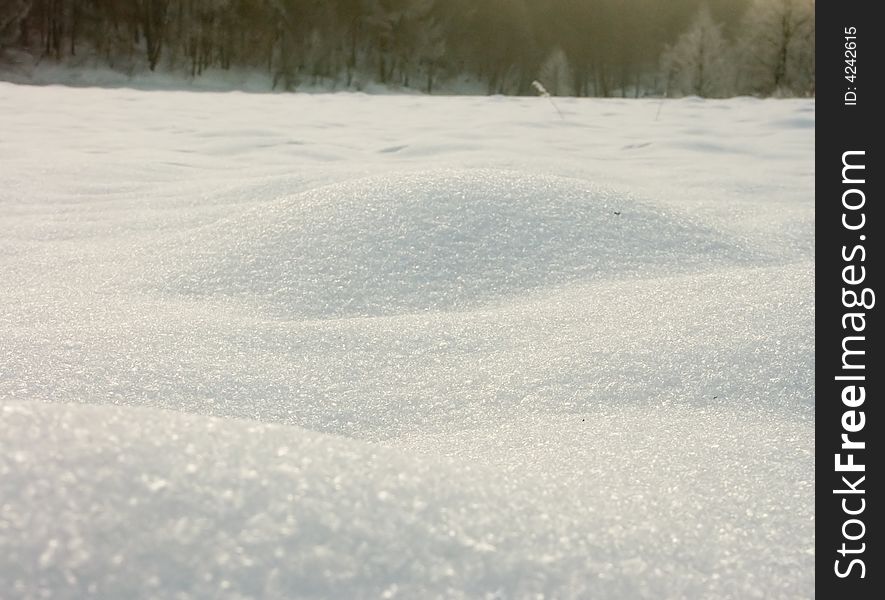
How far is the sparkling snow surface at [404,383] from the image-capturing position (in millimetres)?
502

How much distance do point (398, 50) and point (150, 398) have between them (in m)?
22.5

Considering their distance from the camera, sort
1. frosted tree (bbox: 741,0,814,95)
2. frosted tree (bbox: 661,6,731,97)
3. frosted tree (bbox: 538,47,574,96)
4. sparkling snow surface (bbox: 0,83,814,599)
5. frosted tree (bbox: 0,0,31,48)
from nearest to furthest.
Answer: sparkling snow surface (bbox: 0,83,814,599) < frosted tree (bbox: 741,0,814,95) < frosted tree (bbox: 0,0,31,48) < frosted tree (bbox: 661,6,731,97) < frosted tree (bbox: 538,47,574,96)

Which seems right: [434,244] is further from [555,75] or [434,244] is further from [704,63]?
[555,75]

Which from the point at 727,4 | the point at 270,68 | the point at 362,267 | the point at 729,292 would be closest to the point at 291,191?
the point at 362,267

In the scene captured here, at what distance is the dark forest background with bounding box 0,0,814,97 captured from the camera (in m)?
16.2

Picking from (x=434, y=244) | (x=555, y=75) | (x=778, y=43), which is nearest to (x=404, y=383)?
(x=434, y=244)

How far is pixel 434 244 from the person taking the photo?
5.11 ft

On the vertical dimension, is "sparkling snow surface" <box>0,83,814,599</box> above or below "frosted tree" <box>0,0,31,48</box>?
below

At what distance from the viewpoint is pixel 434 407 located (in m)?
0.99

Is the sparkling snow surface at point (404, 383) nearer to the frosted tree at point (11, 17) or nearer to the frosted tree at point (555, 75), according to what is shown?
the frosted tree at point (11, 17)

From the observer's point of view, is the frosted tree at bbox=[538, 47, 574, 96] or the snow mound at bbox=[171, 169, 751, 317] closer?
the snow mound at bbox=[171, 169, 751, 317]

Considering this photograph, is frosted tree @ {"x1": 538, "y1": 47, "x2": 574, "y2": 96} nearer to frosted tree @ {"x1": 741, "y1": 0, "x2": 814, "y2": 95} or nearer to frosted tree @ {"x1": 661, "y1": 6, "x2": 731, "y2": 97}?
frosted tree @ {"x1": 661, "y1": 6, "x2": 731, "y2": 97}

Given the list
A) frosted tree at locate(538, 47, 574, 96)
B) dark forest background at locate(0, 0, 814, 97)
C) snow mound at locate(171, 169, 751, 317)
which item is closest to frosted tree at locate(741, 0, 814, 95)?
dark forest background at locate(0, 0, 814, 97)

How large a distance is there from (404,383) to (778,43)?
16852 millimetres
